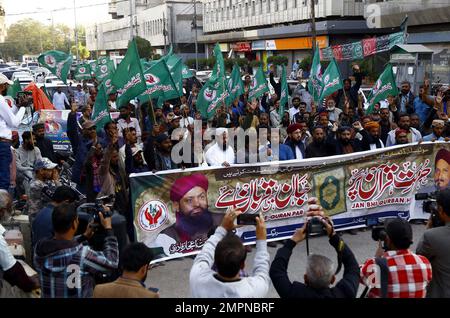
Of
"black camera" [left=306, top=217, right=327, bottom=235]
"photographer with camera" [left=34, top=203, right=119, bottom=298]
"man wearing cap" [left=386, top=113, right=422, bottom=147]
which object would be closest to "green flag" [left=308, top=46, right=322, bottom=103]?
"man wearing cap" [left=386, top=113, right=422, bottom=147]

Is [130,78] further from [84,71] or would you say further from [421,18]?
[421,18]

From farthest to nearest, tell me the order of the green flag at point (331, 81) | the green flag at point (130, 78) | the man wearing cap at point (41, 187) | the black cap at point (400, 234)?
the green flag at point (331, 81), the green flag at point (130, 78), the man wearing cap at point (41, 187), the black cap at point (400, 234)

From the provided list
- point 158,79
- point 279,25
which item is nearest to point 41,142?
point 158,79

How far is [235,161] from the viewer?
306 inches

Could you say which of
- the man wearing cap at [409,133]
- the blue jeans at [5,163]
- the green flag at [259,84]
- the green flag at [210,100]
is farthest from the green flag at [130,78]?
the green flag at [259,84]

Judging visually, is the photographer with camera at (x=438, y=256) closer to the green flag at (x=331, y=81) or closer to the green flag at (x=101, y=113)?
the green flag at (x=101, y=113)

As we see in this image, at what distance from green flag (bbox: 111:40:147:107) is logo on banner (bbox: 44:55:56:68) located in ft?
28.5

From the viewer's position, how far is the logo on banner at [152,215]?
646cm

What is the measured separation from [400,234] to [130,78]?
6.97 m

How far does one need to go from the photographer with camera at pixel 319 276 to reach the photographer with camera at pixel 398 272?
0.14 meters

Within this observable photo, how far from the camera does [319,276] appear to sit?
3.18m

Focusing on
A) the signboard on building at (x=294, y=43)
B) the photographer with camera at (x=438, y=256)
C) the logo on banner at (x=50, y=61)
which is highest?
the signboard on building at (x=294, y=43)
